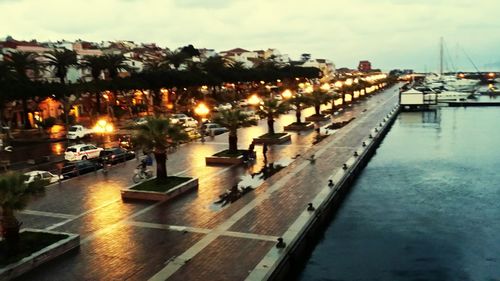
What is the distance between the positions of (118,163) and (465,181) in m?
21.7

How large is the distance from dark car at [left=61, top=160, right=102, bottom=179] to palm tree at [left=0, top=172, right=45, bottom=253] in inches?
528

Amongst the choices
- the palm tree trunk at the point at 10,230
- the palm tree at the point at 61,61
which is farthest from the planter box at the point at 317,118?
the palm tree trunk at the point at 10,230

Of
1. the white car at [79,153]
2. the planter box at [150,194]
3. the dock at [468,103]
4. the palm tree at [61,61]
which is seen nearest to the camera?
the planter box at [150,194]

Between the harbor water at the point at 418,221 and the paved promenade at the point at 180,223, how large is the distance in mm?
1910

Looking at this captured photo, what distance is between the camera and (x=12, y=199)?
568 inches

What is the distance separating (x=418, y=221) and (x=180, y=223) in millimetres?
10069

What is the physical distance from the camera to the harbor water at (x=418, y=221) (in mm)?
16109

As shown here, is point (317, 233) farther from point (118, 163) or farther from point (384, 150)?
point (384, 150)

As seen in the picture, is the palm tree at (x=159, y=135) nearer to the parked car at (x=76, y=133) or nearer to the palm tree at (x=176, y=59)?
the parked car at (x=76, y=133)

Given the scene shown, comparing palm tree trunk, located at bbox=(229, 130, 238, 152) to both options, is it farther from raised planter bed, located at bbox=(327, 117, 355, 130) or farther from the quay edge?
raised planter bed, located at bbox=(327, 117, 355, 130)

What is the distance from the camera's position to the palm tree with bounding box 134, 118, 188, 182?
22.8m

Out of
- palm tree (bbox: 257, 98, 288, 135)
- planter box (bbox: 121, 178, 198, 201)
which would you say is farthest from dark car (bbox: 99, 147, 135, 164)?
palm tree (bbox: 257, 98, 288, 135)

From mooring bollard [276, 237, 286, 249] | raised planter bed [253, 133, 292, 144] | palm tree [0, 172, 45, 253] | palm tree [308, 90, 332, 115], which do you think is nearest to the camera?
palm tree [0, 172, 45, 253]

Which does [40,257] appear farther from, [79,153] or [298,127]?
[298,127]
